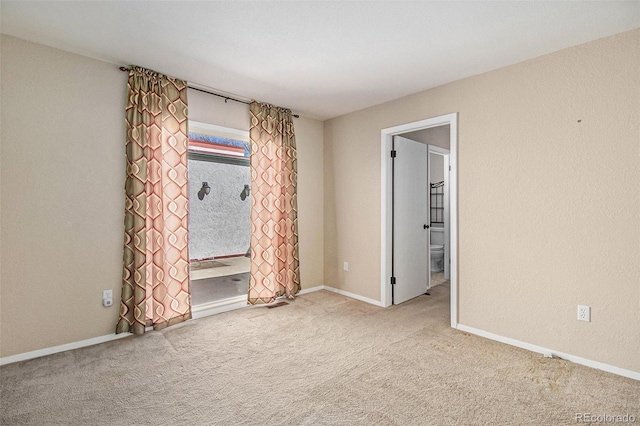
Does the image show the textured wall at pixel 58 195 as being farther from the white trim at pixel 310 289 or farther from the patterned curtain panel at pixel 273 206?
the white trim at pixel 310 289

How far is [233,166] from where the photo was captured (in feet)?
12.6

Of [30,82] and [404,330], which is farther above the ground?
[30,82]

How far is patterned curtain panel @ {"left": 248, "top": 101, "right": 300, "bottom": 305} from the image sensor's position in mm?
3811

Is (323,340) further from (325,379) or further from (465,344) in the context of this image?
(465,344)

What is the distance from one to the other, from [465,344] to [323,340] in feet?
4.06

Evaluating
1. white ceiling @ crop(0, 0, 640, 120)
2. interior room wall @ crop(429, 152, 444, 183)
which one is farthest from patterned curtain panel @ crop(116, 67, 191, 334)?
interior room wall @ crop(429, 152, 444, 183)

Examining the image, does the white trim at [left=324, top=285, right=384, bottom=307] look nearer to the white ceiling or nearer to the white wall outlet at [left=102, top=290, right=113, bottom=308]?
the white ceiling

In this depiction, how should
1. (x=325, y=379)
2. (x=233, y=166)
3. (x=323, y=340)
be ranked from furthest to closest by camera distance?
(x=233, y=166), (x=323, y=340), (x=325, y=379)

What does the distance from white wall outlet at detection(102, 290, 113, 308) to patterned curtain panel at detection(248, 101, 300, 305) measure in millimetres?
1403

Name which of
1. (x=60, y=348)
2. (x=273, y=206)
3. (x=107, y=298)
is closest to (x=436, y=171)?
(x=273, y=206)

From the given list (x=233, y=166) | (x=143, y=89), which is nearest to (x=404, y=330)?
(x=233, y=166)

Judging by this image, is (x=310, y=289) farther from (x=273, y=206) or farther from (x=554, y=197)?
(x=554, y=197)

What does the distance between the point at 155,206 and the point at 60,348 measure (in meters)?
1.35

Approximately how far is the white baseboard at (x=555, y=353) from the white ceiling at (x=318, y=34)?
239cm
